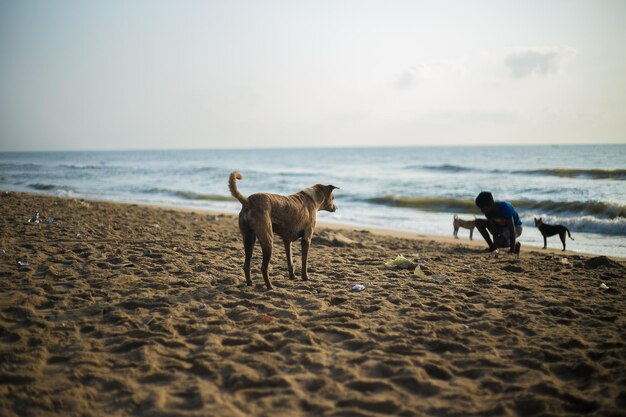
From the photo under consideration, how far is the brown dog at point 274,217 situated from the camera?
5.32 metres

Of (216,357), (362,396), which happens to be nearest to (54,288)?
(216,357)

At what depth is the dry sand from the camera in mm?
3051

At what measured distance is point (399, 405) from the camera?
3.00 metres

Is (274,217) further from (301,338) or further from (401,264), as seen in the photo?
(401,264)

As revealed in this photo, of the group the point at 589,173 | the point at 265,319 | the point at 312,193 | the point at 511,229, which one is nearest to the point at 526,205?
the point at 511,229

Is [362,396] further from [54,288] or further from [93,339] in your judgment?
[54,288]

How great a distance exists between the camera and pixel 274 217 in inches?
220

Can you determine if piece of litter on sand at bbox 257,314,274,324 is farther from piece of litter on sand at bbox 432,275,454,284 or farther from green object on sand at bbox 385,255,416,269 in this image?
green object on sand at bbox 385,255,416,269

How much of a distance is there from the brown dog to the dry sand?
61cm

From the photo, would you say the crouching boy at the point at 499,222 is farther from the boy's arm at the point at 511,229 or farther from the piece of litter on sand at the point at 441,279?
the piece of litter on sand at the point at 441,279

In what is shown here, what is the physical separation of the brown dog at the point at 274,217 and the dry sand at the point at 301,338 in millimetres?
608

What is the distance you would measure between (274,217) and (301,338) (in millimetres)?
1956

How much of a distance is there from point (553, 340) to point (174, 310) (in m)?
4.21

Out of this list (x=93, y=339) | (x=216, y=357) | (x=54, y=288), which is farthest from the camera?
(x=54, y=288)
